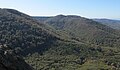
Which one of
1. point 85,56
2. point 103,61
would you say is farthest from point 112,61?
point 85,56

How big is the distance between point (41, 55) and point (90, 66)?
39631 mm

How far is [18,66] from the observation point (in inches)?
1681

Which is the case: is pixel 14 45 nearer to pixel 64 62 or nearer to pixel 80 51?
pixel 64 62

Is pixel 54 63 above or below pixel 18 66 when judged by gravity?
below

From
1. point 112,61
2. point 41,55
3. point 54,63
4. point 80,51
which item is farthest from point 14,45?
point 112,61

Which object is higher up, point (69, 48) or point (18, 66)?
point (18, 66)

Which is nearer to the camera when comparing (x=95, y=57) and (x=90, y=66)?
(x=90, y=66)

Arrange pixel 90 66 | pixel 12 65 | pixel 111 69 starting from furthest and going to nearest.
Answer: pixel 90 66, pixel 111 69, pixel 12 65

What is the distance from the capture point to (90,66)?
5807 inches

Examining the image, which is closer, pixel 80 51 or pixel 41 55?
pixel 41 55

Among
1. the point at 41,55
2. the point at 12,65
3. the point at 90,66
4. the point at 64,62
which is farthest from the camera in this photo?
the point at 41,55

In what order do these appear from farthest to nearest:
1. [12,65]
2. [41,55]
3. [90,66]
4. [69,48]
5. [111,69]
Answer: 1. [69,48]
2. [41,55]
3. [90,66]
4. [111,69]
5. [12,65]

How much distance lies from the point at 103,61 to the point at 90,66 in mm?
22901

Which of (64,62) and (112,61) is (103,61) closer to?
(112,61)
